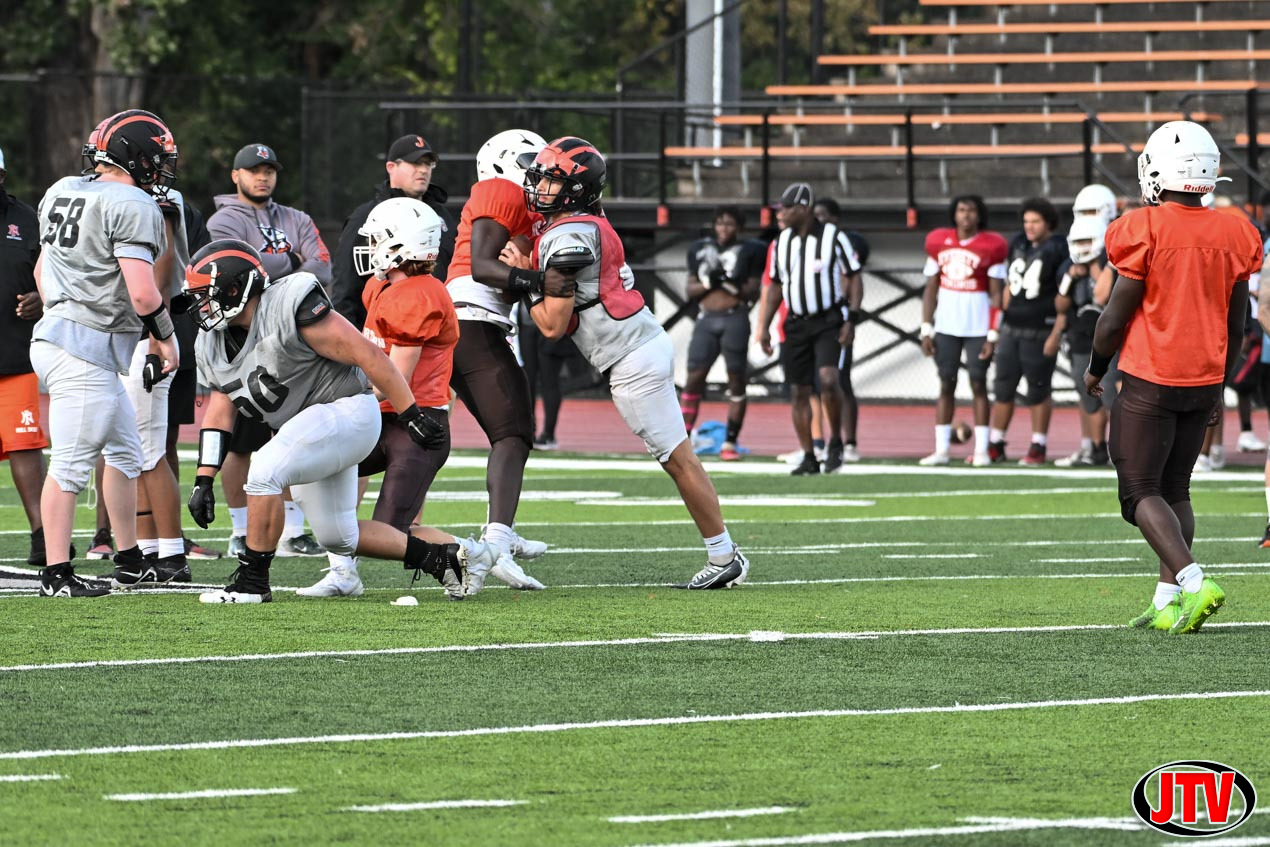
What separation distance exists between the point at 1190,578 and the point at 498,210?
3.06 metres

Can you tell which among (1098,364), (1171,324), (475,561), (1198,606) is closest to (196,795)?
(475,561)

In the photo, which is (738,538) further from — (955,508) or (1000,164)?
(1000,164)

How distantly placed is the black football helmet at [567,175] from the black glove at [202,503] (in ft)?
5.90

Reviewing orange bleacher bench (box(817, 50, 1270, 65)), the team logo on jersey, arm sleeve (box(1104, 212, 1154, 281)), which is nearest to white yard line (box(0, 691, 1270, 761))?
arm sleeve (box(1104, 212, 1154, 281))

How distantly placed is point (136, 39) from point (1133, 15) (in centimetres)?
1316

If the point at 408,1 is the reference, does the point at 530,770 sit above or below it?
below

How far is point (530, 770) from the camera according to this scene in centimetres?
546

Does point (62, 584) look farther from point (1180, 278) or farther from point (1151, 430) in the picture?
point (1180, 278)

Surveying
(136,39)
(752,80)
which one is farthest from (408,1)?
(752,80)

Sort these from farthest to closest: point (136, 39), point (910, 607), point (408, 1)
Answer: point (408, 1) → point (136, 39) → point (910, 607)

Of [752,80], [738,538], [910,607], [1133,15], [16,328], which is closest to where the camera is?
[910,607]

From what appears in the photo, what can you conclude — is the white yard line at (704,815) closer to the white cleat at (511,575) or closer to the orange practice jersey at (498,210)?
the white cleat at (511,575)

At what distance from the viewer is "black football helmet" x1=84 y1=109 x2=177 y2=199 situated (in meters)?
8.49

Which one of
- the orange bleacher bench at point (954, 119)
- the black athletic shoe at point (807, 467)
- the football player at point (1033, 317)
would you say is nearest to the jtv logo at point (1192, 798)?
the black athletic shoe at point (807, 467)
